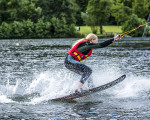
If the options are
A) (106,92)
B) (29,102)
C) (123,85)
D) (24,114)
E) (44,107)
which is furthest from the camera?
(123,85)

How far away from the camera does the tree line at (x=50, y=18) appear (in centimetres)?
7375

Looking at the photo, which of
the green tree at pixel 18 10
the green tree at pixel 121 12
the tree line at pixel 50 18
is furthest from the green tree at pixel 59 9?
the green tree at pixel 121 12

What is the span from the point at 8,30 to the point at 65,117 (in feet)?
215

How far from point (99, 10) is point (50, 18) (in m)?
13.7

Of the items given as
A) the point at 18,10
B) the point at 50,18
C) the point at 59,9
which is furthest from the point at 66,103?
the point at 18,10

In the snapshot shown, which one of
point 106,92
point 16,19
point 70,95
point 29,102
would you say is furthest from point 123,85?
point 16,19

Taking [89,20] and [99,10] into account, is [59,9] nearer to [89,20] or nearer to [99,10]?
[89,20]

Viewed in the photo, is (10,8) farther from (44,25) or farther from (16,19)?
(44,25)

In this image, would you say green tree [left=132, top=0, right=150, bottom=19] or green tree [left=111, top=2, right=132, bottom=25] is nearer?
green tree [left=111, top=2, right=132, bottom=25]

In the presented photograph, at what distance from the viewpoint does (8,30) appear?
7162cm

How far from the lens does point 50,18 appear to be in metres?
81.4

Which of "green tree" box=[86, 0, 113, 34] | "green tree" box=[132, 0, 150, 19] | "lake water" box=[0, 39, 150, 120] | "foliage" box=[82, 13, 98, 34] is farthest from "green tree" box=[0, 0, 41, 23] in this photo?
"lake water" box=[0, 39, 150, 120]

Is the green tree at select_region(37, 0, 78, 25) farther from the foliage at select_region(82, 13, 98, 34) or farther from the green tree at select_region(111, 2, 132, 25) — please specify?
the green tree at select_region(111, 2, 132, 25)

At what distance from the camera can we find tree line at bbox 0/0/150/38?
73.8 meters
